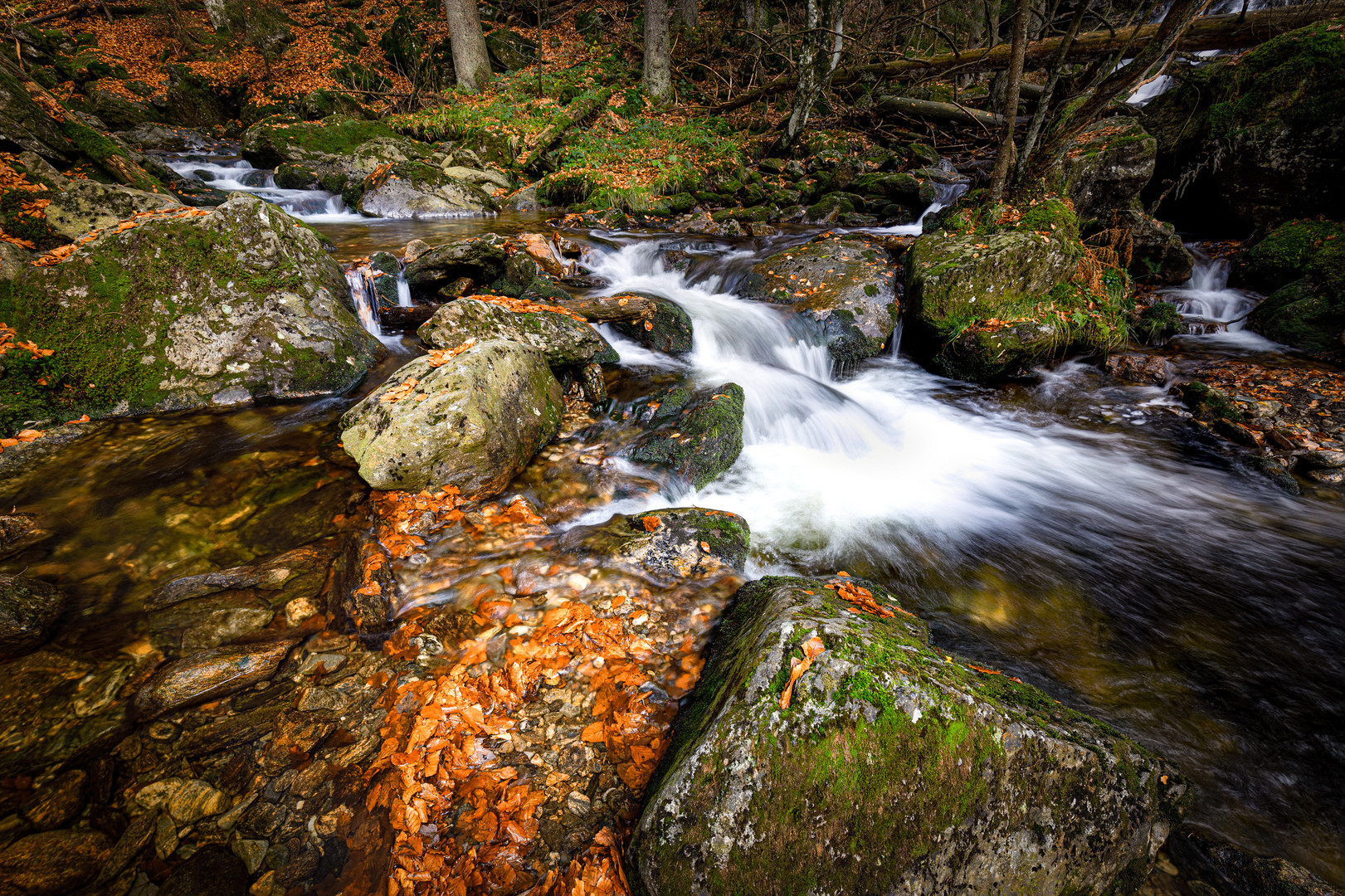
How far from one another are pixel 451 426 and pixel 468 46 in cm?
1886

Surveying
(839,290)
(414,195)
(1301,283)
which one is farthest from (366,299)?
(1301,283)

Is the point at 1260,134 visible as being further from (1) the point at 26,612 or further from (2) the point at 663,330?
(1) the point at 26,612

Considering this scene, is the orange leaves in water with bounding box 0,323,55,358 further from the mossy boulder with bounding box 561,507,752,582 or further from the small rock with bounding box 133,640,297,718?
the mossy boulder with bounding box 561,507,752,582

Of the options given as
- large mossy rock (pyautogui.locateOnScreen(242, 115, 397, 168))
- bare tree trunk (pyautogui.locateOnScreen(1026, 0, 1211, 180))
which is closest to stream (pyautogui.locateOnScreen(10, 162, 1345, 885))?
bare tree trunk (pyautogui.locateOnScreen(1026, 0, 1211, 180))

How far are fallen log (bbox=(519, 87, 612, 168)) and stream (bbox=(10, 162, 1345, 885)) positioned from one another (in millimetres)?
10394

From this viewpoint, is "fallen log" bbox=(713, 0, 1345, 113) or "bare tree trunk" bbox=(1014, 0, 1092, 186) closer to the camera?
"bare tree trunk" bbox=(1014, 0, 1092, 186)

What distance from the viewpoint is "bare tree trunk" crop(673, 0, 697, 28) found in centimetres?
1961

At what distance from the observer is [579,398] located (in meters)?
5.89

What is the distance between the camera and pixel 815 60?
43.7 ft

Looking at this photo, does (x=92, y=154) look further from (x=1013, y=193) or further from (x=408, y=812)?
(x=1013, y=193)

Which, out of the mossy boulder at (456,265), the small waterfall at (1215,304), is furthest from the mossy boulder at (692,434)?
the small waterfall at (1215,304)

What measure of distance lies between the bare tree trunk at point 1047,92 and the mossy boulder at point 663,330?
5.78m

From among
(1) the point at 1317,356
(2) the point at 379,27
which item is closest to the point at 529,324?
(1) the point at 1317,356

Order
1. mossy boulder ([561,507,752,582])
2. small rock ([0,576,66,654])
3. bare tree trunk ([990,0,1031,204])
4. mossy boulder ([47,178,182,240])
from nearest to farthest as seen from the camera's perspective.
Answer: small rock ([0,576,66,654]) → mossy boulder ([561,507,752,582]) → mossy boulder ([47,178,182,240]) → bare tree trunk ([990,0,1031,204])
